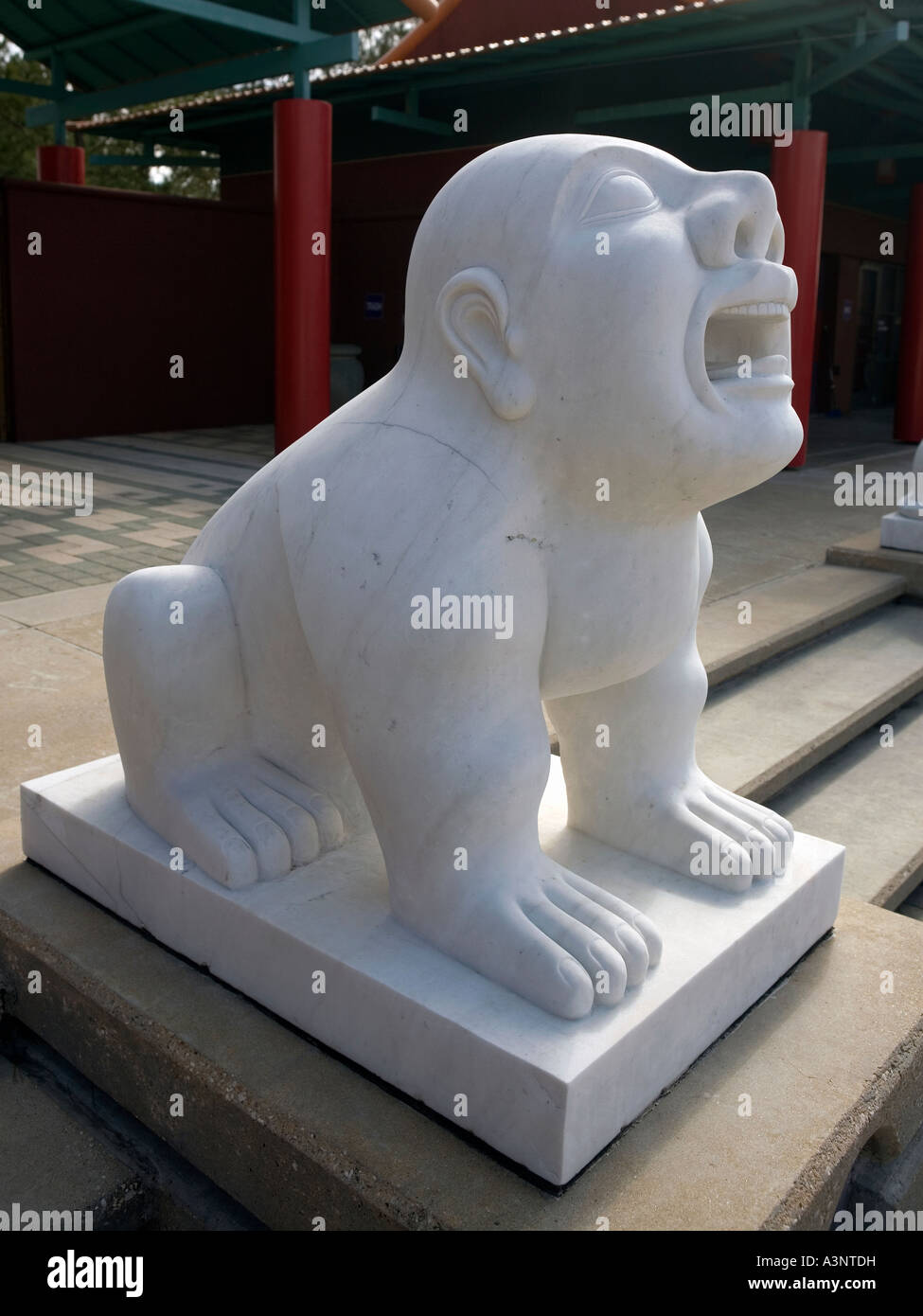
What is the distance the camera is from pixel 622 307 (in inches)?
58.9

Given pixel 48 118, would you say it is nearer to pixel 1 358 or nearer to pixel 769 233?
pixel 1 358

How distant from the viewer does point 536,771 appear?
1671 millimetres

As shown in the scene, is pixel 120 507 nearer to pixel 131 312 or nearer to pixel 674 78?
pixel 131 312

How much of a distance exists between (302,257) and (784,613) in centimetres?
533

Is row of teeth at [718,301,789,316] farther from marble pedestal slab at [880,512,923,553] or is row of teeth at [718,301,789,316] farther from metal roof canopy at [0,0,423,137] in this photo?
metal roof canopy at [0,0,423,137]

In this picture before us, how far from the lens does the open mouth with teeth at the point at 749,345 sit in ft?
5.22

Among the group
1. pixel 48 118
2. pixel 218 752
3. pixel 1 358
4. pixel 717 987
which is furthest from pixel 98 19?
pixel 717 987

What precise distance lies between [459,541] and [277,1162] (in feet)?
3.10

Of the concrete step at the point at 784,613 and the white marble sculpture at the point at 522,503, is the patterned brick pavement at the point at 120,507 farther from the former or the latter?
the white marble sculpture at the point at 522,503

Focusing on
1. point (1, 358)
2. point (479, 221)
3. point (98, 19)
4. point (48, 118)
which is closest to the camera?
point (479, 221)

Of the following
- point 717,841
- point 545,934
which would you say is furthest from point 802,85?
point 545,934

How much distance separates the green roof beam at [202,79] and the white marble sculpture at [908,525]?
5.17 metres

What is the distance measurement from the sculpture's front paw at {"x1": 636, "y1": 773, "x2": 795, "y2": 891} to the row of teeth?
2.82 feet

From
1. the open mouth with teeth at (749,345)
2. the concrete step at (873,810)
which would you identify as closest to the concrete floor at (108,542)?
the concrete step at (873,810)
